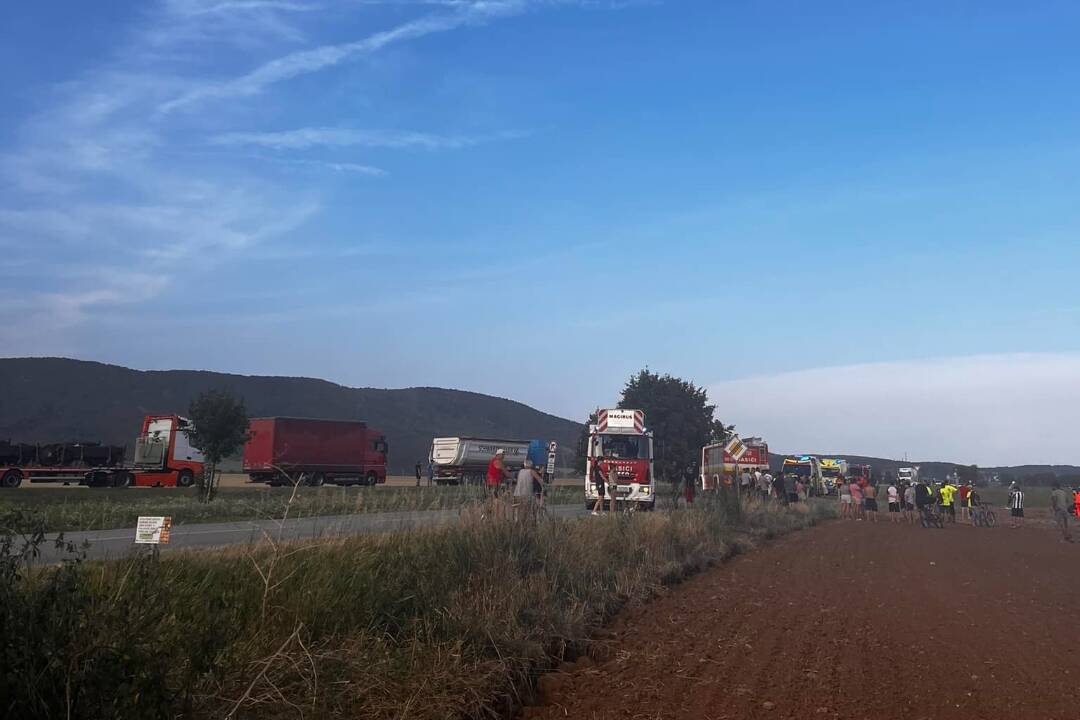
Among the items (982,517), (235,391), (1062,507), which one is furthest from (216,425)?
(235,391)

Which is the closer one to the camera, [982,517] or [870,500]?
[982,517]

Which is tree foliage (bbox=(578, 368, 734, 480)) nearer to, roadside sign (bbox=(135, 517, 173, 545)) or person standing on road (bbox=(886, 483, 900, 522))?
person standing on road (bbox=(886, 483, 900, 522))

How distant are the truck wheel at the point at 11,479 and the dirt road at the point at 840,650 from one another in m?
36.0

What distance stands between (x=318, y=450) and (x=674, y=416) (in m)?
22.3

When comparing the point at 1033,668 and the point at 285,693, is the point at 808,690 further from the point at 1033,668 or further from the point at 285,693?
the point at 285,693

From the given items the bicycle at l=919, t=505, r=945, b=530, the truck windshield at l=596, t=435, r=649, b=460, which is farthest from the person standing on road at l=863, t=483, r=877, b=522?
the truck windshield at l=596, t=435, r=649, b=460

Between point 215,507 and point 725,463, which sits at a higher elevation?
point 725,463

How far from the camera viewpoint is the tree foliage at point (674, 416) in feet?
Answer: 191

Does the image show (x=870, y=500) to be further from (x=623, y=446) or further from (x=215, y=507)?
(x=215, y=507)

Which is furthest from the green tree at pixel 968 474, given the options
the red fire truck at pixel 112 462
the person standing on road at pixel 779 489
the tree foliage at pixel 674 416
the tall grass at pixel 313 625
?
the tall grass at pixel 313 625

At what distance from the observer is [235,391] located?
10569cm

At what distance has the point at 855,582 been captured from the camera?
564 inches

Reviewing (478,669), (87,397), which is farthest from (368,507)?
(87,397)

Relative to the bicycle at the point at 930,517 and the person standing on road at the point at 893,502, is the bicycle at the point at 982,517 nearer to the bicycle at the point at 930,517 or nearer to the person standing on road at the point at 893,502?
the bicycle at the point at 930,517
